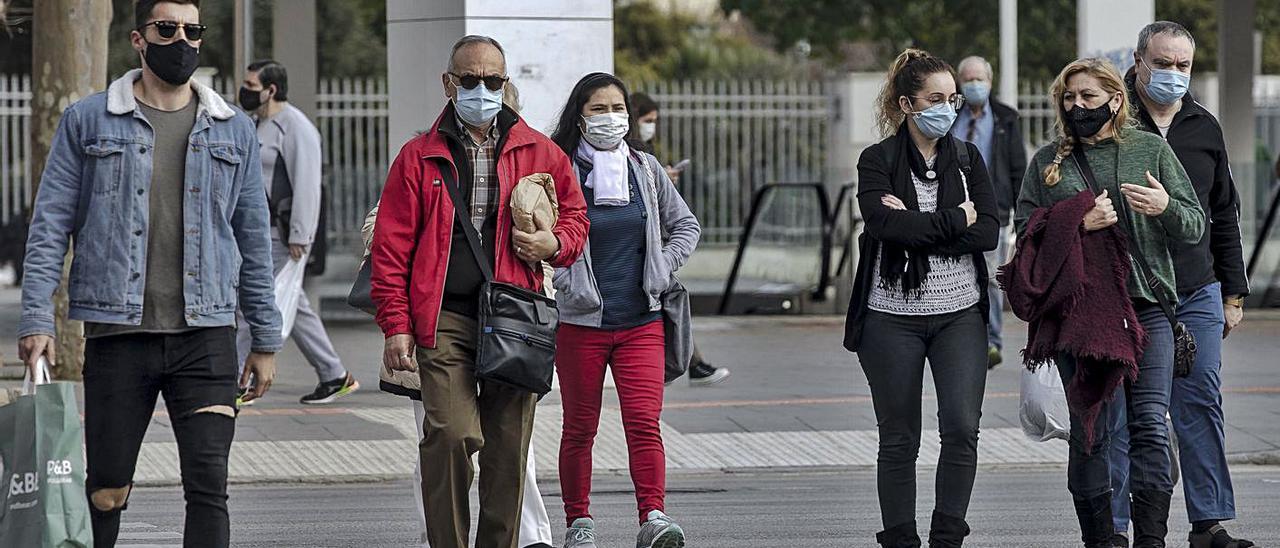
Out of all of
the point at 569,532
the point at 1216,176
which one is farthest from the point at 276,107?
the point at 1216,176

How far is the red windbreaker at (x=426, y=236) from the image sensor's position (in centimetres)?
634

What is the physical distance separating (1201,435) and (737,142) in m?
15.7

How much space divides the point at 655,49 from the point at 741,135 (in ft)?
71.3

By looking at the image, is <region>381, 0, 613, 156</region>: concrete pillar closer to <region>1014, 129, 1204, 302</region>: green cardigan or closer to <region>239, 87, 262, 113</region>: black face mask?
<region>239, 87, 262, 113</region>: black face mask

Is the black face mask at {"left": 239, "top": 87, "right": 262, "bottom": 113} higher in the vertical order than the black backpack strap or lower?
higher

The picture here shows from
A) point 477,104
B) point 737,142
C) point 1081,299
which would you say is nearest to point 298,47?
point 737,142

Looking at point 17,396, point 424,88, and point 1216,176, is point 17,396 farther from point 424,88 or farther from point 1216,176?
point 424,88

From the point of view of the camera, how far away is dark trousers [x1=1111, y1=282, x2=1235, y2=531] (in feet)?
24.0

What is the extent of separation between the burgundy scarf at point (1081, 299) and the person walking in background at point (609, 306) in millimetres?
1276

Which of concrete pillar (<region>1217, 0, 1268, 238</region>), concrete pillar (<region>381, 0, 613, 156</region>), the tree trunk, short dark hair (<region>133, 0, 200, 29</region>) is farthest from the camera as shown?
concrete pillar (<region>1217, 0, 1268, 238</region>)

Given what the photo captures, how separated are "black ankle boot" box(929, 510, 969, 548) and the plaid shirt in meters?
1.72

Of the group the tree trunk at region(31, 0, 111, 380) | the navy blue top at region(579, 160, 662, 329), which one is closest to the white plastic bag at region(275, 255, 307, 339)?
the tree trunk at region(31, 0, 111, 380)

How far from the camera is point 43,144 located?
13.6 meters

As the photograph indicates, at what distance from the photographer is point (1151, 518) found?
6.99 metres
